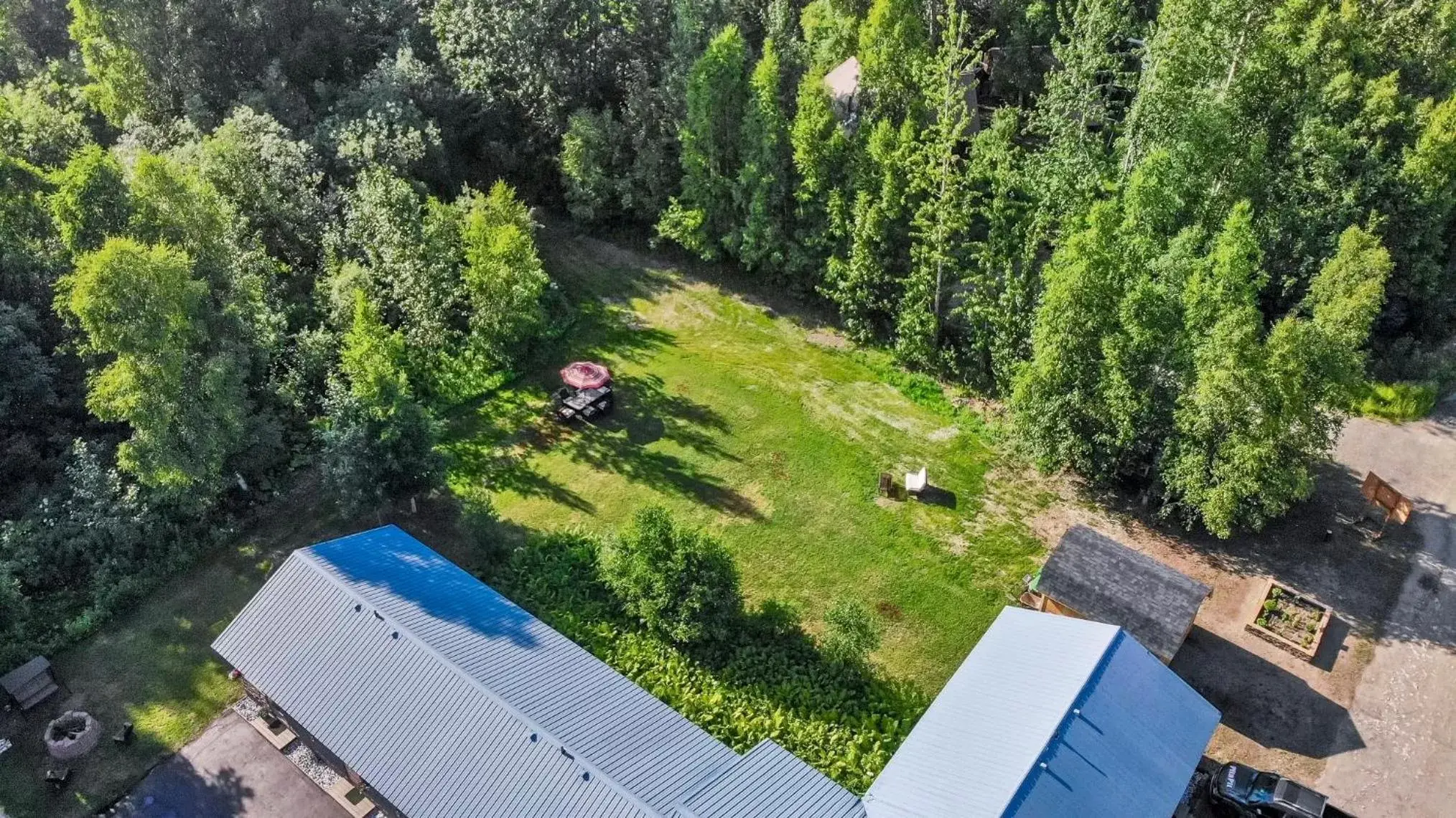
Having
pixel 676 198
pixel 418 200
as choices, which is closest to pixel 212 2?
pixel 418 200

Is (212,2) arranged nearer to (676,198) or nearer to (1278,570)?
(676,198)

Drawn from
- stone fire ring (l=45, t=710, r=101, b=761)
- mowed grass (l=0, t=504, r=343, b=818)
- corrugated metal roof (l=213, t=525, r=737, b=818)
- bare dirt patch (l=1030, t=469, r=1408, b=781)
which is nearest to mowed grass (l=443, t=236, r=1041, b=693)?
bare dirt patch (l=1030, t=469, r=1408, b=781)

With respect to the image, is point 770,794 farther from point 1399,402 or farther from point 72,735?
point 1399,402

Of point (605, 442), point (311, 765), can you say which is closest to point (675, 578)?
point (605, 442)

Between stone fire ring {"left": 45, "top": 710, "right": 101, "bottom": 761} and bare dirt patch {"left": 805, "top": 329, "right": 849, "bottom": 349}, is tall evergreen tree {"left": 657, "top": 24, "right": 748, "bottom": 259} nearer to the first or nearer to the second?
bare dirt patch {"left": 805, "top": 329, "right": 849, "bottom": 349}

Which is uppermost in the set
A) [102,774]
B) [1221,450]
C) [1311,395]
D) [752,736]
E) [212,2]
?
[212,2]

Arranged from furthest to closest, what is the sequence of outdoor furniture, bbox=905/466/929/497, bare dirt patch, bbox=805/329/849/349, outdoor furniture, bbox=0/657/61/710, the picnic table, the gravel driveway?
bare dirt patch, bbox=805/329/849/349
the picnic table
outdoor furniture, bbox=905/466/929/497
outdoor furniture, bbox=0/657/61/710
the gravel driveway
